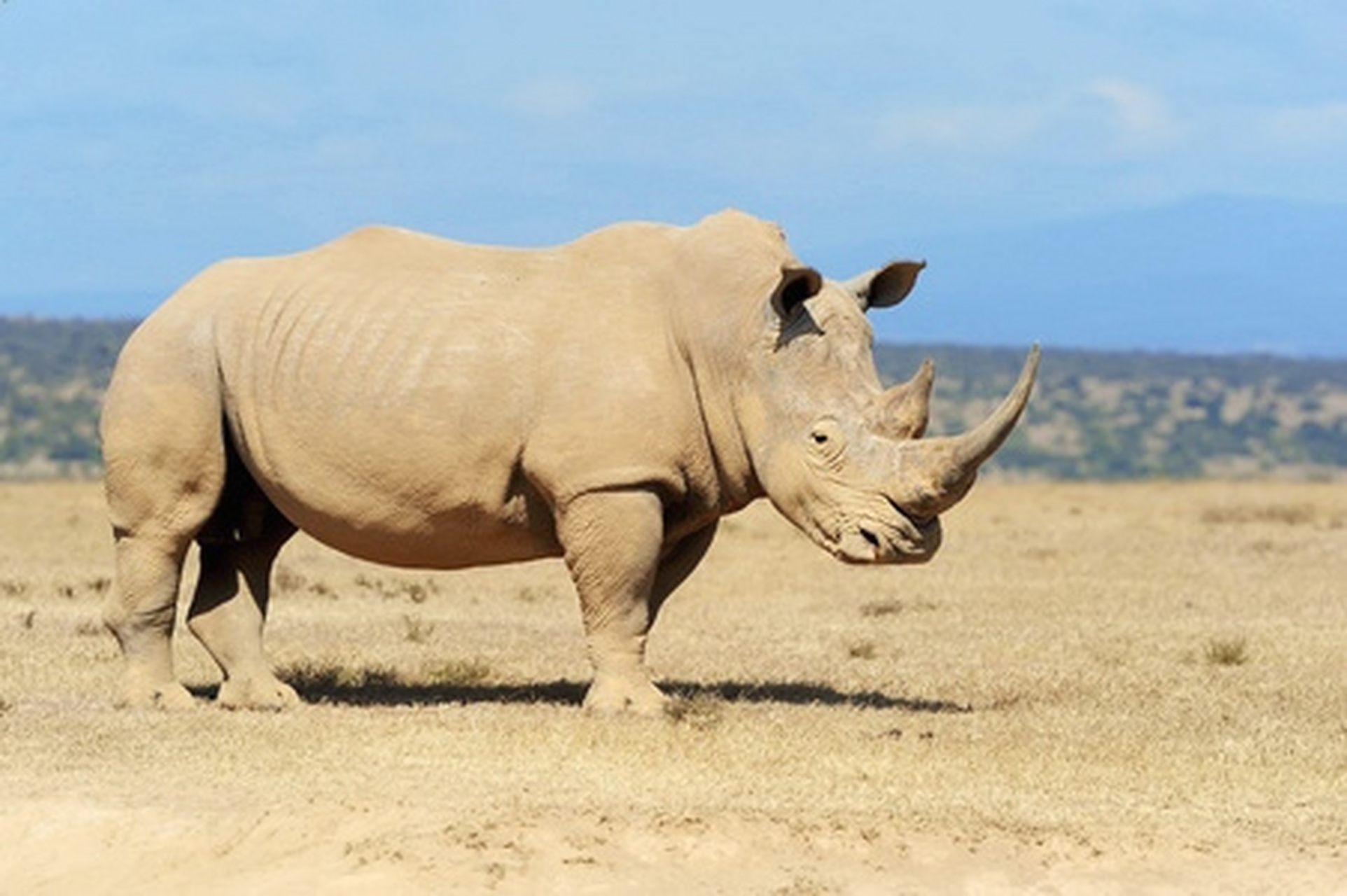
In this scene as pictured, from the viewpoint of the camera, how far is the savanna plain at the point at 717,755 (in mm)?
9695

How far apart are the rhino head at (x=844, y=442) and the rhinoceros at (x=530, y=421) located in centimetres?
1

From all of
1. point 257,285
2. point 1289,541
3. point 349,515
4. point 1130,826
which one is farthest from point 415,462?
point 1289,541

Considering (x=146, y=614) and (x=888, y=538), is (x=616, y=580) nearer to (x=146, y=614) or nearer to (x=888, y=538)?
(x=888, y=538)

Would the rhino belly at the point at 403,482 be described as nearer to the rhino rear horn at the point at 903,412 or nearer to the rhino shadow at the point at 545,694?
the rhino shadow at the point at 545,694

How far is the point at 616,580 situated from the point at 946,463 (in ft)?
5.38

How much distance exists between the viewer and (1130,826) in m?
10.2

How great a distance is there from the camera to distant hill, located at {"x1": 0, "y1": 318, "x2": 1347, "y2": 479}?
80.9 m

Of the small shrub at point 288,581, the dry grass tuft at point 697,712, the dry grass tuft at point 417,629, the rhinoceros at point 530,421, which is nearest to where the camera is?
the dry grass tuft at point 697,712

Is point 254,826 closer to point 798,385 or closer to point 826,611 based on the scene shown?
point 798,385

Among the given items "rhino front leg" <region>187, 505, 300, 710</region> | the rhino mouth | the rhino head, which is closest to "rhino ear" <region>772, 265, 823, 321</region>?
the rhino head

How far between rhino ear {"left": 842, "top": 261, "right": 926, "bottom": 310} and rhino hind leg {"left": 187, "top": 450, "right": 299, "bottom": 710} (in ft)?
10.1

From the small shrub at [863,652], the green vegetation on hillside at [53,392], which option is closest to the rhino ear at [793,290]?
the small shrub at [863,652]

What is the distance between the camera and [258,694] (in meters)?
13.4

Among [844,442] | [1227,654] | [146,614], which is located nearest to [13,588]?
[146,614]
